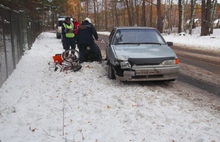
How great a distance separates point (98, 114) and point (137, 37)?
12.1 ft

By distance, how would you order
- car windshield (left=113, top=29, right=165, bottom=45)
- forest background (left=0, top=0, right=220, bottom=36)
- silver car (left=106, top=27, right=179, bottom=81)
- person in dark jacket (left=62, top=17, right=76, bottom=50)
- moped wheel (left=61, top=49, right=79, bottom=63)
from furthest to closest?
forest background (left=0, top=0, right=220, bottom=36)
person in dark jacket (left=62, top=17, right=76, bottom=50)
moped wheel (left=61, top=49, right=79, bottom=63)
car windshield (left=113, top=29, right=165, bottom=45)
silver car (left=106, top=27, right=179, bottom=81)

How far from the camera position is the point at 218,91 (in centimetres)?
595

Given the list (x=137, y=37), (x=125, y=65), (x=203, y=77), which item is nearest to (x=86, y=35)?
(x=137, y=37)

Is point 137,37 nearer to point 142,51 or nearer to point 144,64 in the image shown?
point 142,51

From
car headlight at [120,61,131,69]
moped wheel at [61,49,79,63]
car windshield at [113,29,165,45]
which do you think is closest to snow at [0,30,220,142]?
car headlight at [120,61,131,69]

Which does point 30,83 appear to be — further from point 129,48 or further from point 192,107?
point 192,107

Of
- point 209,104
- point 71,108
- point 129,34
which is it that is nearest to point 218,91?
point 209,104

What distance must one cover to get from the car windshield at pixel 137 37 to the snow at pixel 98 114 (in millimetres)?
1451

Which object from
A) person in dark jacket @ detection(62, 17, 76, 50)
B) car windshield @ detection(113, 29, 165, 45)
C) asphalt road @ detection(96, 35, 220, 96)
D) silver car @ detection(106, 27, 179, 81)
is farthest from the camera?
person in dark jacket @ detection(62, 17, 76, 50)

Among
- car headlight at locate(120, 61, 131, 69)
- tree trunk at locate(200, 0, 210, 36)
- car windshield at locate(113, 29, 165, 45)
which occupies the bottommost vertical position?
car headlight at locate(120, 61, 131, 69)

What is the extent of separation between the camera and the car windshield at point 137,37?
7.30 metres

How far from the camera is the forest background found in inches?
832

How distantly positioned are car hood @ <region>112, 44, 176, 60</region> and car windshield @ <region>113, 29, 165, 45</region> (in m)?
0.32

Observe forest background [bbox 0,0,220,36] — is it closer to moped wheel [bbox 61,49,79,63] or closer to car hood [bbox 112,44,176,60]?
moped wheel [bbox 61,49,79,63]
